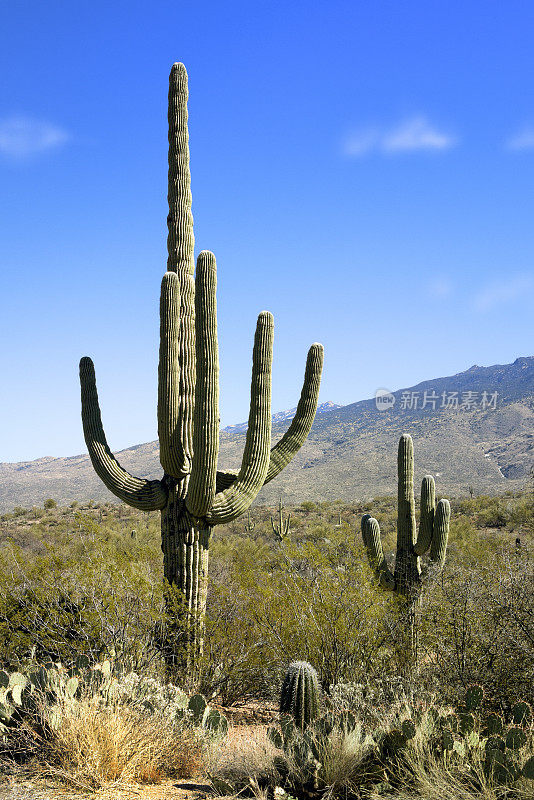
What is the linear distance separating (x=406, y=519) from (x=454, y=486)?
152 ft

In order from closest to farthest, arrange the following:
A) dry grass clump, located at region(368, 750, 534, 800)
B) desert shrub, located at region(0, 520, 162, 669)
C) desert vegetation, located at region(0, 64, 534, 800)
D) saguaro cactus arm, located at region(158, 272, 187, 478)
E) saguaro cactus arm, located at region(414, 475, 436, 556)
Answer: dry grass clump, located at region(368, 750, 534, 800), desert vegetation, located at region(0, 64, 534, 800), desert shrub, located at region(0, 520, 162, 669), saguaro cactus arm, located at region(158, 272, 187, 478), saguaro cactus arm, located at region(414, 475, 436, 556)

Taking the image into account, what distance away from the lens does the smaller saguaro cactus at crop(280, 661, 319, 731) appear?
6605 mm

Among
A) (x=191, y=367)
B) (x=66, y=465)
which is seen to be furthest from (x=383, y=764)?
(x=66, y=465)

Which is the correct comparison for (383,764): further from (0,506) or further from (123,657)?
(0,506)

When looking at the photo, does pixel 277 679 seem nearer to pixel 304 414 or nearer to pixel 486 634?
pixel 486 634

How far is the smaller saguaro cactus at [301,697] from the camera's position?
6605mm

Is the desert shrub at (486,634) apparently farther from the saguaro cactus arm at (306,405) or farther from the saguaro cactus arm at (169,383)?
the saguaro cactus arm at (169,383)

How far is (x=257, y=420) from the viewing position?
8984mm

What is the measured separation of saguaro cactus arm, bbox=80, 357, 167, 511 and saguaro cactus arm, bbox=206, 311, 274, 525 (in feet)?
2.85

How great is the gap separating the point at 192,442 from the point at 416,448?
68376 mm

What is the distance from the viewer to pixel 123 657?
7.93 metres

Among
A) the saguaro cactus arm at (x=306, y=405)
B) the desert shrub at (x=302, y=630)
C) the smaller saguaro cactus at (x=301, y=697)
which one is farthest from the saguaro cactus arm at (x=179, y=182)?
the smaller saguaro cactus at (x=301, y=697)

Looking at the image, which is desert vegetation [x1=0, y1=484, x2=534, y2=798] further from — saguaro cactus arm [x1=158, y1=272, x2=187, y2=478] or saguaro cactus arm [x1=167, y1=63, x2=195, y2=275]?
saguaro cactus arm [x1=167, y1=63, x2=195, y2=275]

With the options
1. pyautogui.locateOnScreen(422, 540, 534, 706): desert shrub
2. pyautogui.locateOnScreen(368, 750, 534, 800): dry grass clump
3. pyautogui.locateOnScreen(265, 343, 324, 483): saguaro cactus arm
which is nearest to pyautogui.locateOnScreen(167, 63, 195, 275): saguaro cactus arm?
pyautogui.locateOnScreen(265, 343, 324, 483): saguaro cactus arm
